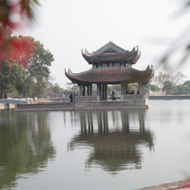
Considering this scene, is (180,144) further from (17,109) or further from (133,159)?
(17,109)

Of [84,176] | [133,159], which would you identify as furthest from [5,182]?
[133,159]

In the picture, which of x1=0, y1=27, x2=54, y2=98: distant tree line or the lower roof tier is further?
x1=0, y1=27, x2=54, y2=98: distant tree line

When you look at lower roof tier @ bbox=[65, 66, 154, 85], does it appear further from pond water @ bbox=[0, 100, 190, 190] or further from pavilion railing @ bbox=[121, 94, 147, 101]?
pond water @ bbox=[0, 100, 190, 190]

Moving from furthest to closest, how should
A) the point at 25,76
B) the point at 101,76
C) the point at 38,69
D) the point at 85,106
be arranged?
the point at 38,69 < the point at 25,76 < the point at 101,76 < the point at 85,106

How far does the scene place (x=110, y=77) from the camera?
1200 inches

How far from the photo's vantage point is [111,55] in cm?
3133

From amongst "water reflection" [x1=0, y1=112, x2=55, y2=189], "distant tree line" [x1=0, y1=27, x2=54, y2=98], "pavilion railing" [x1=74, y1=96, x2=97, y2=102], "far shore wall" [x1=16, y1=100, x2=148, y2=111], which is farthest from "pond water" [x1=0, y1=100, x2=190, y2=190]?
"pavilion railing" [x1=74, y1=96, x2=97, y2=102]

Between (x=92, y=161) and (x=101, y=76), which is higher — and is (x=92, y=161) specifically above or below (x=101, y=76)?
below

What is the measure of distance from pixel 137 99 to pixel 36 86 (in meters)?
21.3

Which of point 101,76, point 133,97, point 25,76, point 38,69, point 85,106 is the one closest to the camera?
point 133,97

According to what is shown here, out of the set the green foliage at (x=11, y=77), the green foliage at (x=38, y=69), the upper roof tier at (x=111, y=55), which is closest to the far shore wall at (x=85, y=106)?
the upper roof tier at (x=111, y=55)

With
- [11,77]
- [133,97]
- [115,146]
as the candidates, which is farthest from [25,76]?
[115,146]

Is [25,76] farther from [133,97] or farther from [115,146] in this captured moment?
[115,146]

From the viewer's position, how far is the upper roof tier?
99.9ft
